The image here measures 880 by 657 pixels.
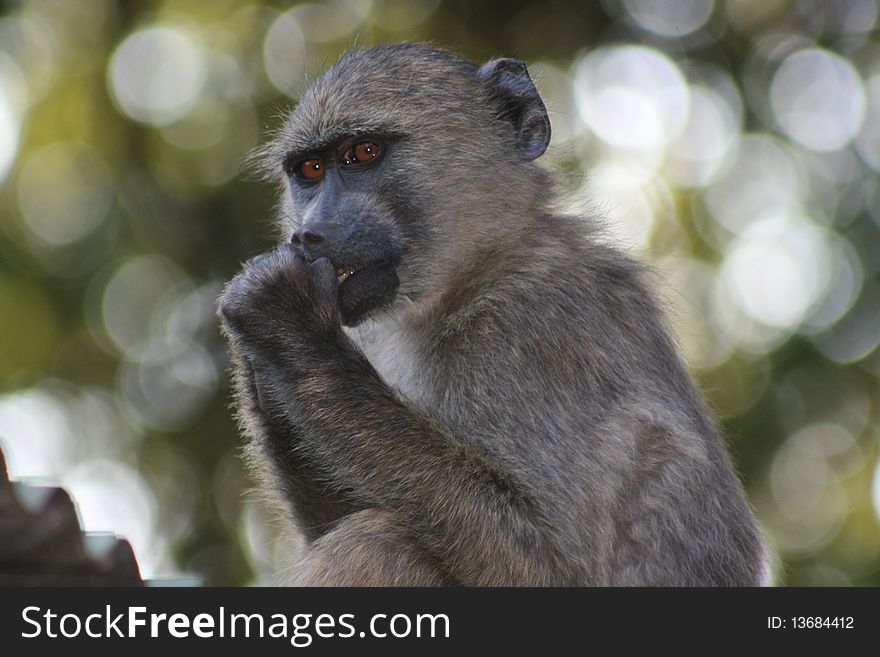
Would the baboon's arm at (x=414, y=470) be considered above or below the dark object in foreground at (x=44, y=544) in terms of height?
above

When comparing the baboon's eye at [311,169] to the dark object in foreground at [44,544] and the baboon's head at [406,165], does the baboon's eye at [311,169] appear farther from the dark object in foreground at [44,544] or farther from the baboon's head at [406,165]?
the dark object in foreground at [44,544]

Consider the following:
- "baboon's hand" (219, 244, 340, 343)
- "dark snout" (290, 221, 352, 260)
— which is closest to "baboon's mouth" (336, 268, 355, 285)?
"dark snout" (290, 221, 352, 260)

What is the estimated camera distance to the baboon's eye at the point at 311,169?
7.22 meters

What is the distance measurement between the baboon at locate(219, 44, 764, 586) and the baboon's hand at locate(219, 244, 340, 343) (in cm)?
1

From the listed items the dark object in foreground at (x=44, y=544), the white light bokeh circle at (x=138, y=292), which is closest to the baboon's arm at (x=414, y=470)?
the dark object in foreground at (x=44, y=544)

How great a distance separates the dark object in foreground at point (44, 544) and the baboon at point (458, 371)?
59.0 inches

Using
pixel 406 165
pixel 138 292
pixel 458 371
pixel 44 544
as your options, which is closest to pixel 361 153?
pixel 406 165

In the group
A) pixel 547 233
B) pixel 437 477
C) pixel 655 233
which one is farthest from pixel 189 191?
pixel 437 477

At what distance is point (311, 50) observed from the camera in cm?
1606

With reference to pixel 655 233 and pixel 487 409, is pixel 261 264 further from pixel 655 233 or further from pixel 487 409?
pixel 655 233

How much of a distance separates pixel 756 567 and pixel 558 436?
4.85 feet

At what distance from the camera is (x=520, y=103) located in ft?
24.9

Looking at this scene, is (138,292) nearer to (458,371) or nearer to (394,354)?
(394,354)

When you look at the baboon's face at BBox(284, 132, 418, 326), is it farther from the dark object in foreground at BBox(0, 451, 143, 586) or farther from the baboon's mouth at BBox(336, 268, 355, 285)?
the dark object in foreground at BBox(0, 451, 143, 586)
